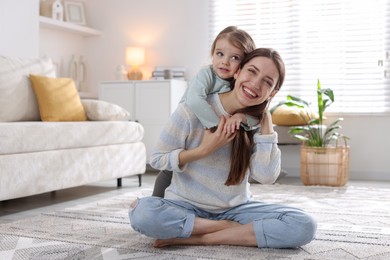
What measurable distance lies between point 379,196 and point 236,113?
1846mm

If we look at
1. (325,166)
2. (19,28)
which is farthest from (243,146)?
(19,28)

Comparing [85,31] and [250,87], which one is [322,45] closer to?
[85,31]

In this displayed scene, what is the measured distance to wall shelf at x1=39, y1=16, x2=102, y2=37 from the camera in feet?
14.2

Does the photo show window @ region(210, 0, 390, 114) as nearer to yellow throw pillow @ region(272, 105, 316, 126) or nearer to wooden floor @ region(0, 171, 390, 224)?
yellow throw pillow @ region(272, 105, 316, 126)

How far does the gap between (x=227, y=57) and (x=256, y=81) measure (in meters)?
0.15

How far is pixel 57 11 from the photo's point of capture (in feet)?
15.1

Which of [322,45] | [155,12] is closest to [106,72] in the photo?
[155,12]

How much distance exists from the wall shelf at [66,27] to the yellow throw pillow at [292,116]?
2080 mm

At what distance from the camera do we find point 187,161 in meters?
1.65

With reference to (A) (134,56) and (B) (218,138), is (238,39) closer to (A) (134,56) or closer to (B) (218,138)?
(B) (218,138)

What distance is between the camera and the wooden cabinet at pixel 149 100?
4.37m

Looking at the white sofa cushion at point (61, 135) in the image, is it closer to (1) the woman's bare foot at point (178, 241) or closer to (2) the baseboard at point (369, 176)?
(1) the woman's bare foot at point (178, 241)

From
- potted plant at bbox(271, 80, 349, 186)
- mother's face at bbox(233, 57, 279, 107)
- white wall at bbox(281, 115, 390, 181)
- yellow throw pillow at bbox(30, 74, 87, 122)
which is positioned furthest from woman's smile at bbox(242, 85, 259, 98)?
white wall at bbox(281, 115, 390, 181)

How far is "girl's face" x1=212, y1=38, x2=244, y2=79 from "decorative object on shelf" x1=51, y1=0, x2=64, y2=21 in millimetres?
3271
